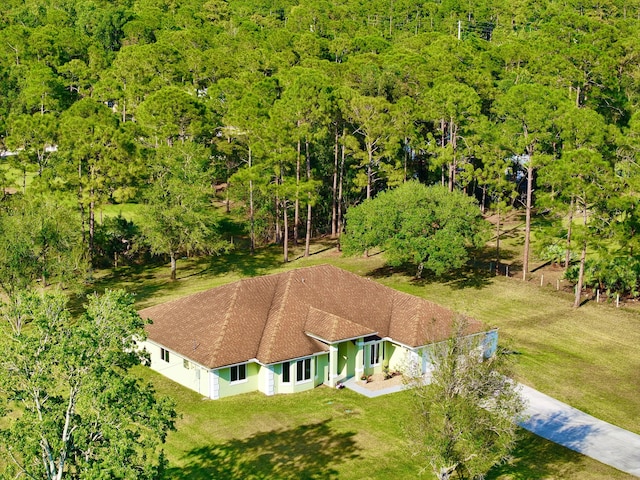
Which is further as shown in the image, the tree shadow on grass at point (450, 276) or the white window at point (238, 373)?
the tree shadow on grass at point (450, 276)

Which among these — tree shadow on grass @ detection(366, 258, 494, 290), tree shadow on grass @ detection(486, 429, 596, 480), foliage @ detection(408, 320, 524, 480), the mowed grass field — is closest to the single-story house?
the mowed grass field

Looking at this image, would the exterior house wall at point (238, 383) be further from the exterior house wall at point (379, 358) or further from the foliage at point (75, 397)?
the foliage at point (75, 397)

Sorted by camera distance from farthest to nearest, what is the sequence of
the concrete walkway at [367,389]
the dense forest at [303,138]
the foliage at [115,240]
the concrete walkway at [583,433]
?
the foliage at [115,240] < the dense forest at [303,138] < the concrete walkway at [367,389] < the concrete walkway at [583,433]

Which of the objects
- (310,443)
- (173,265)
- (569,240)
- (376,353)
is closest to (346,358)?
(376,353)

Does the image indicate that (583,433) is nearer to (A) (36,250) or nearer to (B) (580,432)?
(B) (580,432)

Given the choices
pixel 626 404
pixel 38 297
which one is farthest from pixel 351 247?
pixel 38 297

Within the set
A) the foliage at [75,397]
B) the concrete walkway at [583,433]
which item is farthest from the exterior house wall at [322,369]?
the foliage at [75,397]
